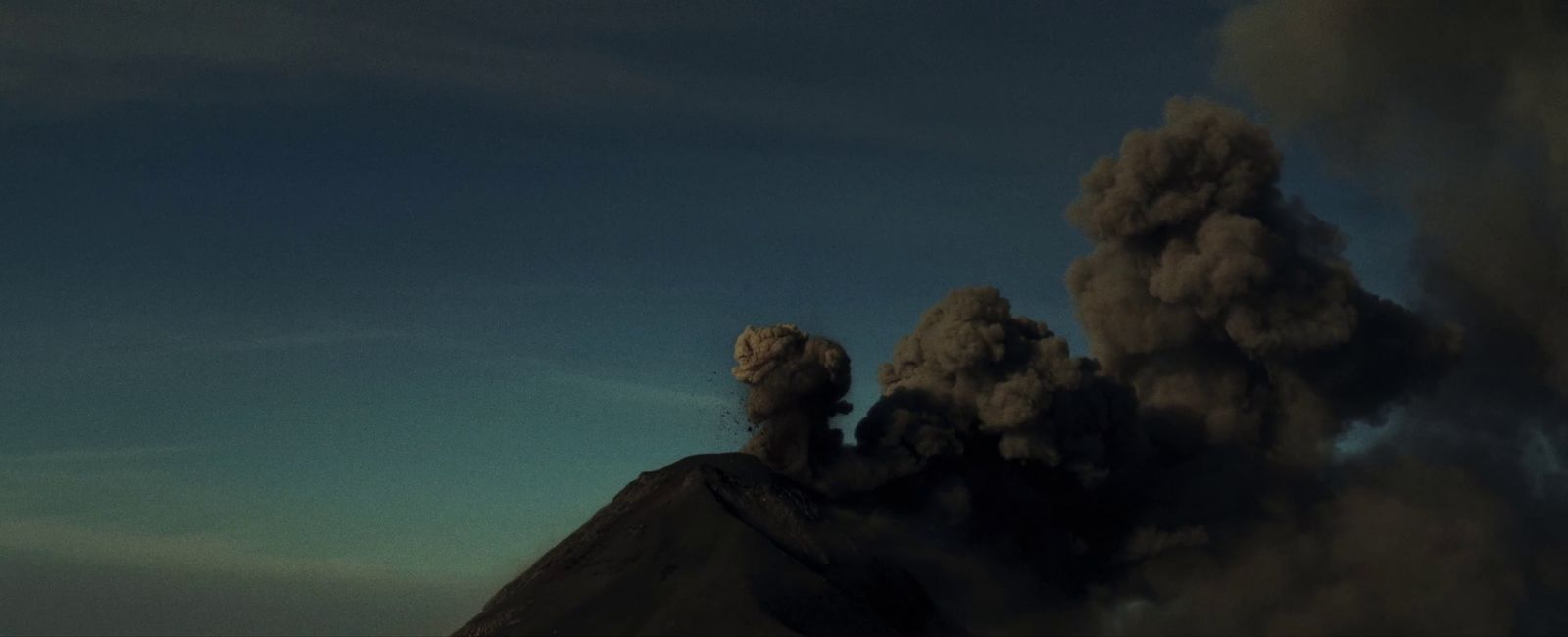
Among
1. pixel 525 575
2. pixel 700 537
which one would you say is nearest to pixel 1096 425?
pixel 700 537

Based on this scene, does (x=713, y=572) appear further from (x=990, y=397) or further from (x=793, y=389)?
(x=990, y=397)

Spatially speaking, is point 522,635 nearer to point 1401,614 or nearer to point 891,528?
point 891,528

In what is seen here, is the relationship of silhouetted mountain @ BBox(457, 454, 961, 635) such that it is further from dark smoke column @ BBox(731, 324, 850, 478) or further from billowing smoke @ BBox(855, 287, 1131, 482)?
billowing smoke @ BBox(855, 287, 1131, 482)

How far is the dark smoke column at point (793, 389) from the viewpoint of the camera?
138 meters

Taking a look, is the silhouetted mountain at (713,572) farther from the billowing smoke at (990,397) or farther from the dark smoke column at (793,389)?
the billowing smoke at (990,397)

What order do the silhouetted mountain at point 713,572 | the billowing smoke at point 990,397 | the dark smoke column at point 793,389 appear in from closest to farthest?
1. the silhouetted mountain at point 713,572
2. the dark smoke column at point 793,389
3. the billowing smoke at point 990,397

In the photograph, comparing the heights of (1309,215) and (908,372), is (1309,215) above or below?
above

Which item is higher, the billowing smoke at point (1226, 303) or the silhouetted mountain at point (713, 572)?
the billowing smoke at point (1226, 303)

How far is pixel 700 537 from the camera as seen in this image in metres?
137

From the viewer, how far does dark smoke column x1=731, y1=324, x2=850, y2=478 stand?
13800cm

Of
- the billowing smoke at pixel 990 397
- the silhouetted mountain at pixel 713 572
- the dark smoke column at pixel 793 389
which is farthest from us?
the billowing smoke at pixel 990 397

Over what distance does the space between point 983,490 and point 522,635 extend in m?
36.2

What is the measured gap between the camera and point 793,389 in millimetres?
137875

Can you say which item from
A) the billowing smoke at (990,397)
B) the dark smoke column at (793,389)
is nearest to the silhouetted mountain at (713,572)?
the dark smoke column at (793,389)
